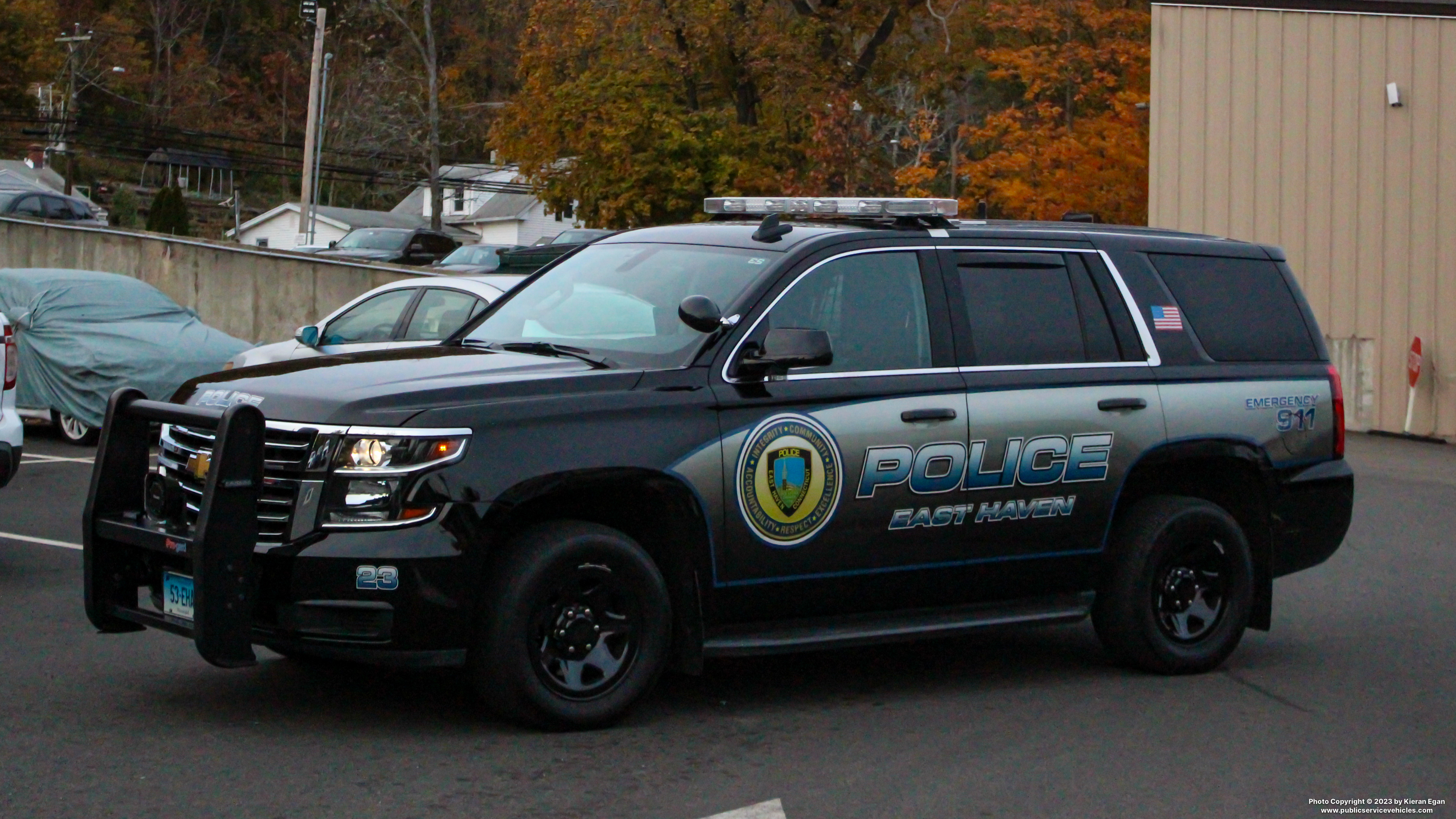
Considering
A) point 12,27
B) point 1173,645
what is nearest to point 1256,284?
point 1173,645

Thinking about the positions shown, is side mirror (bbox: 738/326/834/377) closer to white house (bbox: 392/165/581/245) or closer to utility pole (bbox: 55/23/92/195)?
utility pole (bbox: 55/23/92/195)

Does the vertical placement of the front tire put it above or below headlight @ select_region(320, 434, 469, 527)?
below

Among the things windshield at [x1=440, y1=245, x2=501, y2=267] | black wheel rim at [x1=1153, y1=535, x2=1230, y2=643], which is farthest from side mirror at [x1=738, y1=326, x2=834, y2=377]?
windshield at [x1=440, y1=245, x2=501, y2=267]

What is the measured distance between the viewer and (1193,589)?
754 centimetres

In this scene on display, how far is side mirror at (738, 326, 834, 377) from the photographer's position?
20.4ft

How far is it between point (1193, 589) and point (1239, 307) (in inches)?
52.0

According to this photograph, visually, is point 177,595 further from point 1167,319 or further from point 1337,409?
point 1337,409

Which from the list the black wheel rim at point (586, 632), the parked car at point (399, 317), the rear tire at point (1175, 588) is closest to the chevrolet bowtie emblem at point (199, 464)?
the black wheel rim at point (586, 632)

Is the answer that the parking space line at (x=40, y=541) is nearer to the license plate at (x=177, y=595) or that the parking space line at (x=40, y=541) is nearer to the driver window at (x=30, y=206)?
the license plate at (x=177, y=595)

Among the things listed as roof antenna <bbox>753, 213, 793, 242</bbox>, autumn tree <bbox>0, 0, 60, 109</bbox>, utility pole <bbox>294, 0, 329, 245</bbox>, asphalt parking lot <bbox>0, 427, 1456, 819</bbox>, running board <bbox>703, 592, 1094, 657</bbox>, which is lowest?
asphalt parking lot <bbox>0, 427, 1456, 819</bbox>

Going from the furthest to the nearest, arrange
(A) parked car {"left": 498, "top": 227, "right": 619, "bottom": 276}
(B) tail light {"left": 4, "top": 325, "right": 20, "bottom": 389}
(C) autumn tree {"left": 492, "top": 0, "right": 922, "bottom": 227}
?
(C) autumn tree {"left": 492, "top": 0, "right": 922, "bottom": 227} < (A) parked car {"left": 498, "top": 227, "right": 619, "bottom": 276} < (B) tail light {"left": 4, "top": 325, "right": 20, "bottom": 389}

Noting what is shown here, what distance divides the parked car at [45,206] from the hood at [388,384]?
1602 inches

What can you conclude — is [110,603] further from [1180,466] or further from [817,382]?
[1180,466]

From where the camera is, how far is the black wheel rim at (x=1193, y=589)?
743cm
